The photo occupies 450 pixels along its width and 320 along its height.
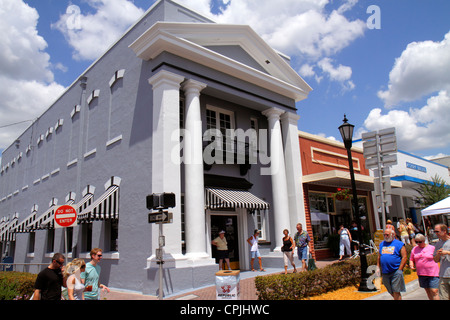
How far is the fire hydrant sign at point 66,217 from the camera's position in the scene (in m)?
9.73

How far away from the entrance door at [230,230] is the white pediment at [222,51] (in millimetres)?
5851

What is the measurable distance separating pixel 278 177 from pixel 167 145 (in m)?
5.76

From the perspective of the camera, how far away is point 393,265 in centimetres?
667

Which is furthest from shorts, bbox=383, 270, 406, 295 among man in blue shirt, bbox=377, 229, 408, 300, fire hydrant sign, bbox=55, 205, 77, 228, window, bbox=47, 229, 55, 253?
window, bbox=47, 229, 55, 253

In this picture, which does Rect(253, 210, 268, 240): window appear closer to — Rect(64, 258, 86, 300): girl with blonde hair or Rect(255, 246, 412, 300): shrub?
Rect(255, 246, 412, 300): shrub

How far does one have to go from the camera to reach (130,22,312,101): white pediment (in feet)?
39.0

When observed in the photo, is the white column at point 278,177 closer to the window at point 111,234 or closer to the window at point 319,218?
the window at point 319,218

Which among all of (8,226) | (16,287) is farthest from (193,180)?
(8,226)

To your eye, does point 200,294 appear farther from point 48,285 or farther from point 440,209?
point 440,209

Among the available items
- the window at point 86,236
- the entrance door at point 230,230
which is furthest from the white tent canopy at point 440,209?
the window at point 86,236

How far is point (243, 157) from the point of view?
1462 cm
